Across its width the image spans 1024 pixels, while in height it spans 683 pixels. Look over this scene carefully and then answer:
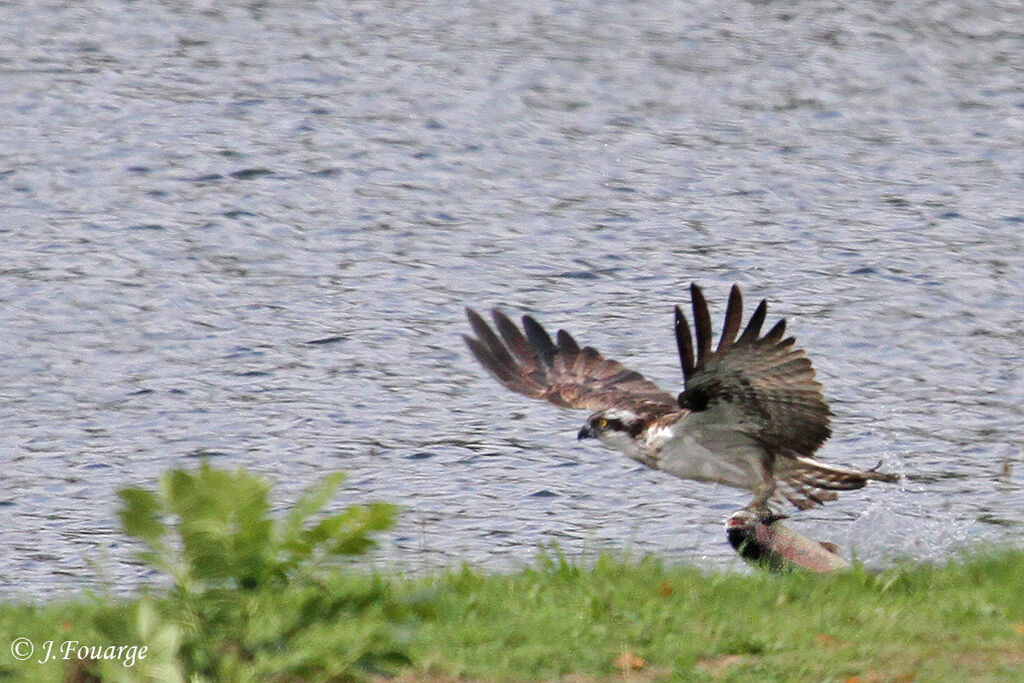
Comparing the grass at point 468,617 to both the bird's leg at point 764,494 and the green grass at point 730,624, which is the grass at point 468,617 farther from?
the bird's leg at point 764,494

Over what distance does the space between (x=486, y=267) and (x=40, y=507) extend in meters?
4.79

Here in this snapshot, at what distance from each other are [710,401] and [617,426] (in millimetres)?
912

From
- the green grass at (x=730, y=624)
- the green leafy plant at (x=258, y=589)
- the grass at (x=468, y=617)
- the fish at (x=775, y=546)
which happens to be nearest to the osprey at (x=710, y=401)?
the fish at (x=775, y=546)

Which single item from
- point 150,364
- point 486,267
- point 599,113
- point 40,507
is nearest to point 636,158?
point 599,113

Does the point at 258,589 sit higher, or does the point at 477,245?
the point at 258,589

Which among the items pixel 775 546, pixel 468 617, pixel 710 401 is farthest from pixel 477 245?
pixel 468 617

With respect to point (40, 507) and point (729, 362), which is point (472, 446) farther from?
point (729, 362)

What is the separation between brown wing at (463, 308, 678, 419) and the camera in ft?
28.9

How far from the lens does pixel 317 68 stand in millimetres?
18203

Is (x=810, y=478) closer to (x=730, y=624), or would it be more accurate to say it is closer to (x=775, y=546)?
(x=775, y=546)

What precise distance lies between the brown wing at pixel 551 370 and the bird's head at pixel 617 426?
0.81ft

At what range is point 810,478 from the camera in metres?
8.01

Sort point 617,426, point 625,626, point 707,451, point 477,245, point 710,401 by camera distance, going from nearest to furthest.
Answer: point 625,626 → point 710,401 → point 707,451 → point 617,426 → point 477,245

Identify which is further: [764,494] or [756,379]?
[764,494]
